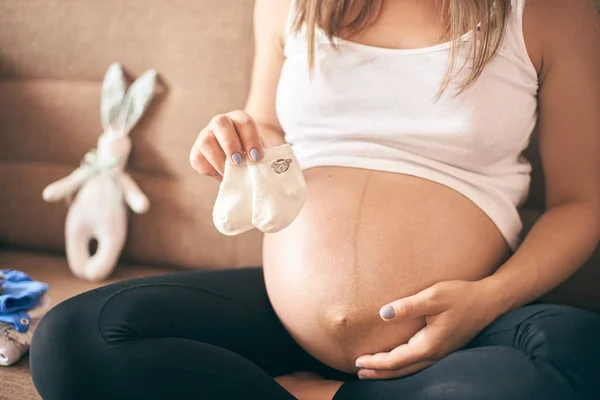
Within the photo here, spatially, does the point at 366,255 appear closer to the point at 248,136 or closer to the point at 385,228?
the point at 385,228

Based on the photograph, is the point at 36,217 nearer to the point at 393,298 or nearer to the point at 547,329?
the point at 393,298

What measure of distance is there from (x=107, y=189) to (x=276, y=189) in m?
0.61

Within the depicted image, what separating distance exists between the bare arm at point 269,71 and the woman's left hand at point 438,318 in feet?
1.30

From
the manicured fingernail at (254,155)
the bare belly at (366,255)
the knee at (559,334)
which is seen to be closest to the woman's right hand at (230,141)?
the manicured fingernail at (254,155)

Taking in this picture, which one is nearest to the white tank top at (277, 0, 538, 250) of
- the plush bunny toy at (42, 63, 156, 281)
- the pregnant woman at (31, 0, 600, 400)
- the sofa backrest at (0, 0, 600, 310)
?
the pregnant woman at (31, 0, 600, 400)

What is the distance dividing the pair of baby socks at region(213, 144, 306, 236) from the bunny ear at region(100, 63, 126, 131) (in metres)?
0.59

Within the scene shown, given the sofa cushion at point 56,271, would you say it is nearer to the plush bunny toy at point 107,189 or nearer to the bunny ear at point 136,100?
the plush bunny toy at point 107,189

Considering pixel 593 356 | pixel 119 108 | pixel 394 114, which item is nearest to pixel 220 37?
pixel 119 108

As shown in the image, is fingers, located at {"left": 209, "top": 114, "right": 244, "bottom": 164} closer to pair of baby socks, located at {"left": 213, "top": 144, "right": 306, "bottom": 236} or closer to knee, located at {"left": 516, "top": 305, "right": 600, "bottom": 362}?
pair of baby socks, located at {"left": 213, "top": 144, "right": 306, "bottom": 236}

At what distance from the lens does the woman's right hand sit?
0.78 m

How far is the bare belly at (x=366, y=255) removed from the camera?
0.80 metres

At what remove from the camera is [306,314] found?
83cm

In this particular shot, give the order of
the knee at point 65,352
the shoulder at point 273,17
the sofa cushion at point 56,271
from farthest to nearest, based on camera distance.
Answer: the sofa cushion at point 56,271, the shoulder at point 273,17, the knee at point 65,352

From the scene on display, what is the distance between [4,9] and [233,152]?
35.5 inches
